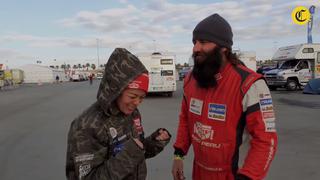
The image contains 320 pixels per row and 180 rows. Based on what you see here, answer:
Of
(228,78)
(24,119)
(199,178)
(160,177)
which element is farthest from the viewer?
(24,119)

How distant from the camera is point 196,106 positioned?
315 cm

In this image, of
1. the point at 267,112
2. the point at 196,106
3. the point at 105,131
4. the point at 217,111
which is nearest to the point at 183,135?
the point at 196,106

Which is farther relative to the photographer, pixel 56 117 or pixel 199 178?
pixel 56 117

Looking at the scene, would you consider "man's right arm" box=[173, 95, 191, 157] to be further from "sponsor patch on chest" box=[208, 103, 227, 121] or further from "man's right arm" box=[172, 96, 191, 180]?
"sponsor patch on chest" box=[208, 103, 227, 121]

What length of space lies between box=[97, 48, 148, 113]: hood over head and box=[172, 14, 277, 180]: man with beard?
680mm

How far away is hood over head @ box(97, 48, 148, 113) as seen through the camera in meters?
2.50

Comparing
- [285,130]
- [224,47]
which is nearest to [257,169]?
[224,47]

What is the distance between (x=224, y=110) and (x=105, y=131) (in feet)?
2.84

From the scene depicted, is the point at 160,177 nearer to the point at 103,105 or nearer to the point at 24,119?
the point at 103,105

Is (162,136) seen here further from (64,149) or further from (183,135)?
(64,149)

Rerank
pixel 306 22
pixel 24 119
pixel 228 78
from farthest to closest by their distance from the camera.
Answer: pixel 306 22, pixel 24 119, pixel 228 78

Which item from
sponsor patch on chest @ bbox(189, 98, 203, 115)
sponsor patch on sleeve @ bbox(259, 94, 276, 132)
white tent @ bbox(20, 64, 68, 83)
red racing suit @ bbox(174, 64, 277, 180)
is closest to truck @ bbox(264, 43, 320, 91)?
sponsor patch on chest @ bbox(189, 98, 203, 115)

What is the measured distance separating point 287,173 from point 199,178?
14.1 feet

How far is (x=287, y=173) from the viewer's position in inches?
277
